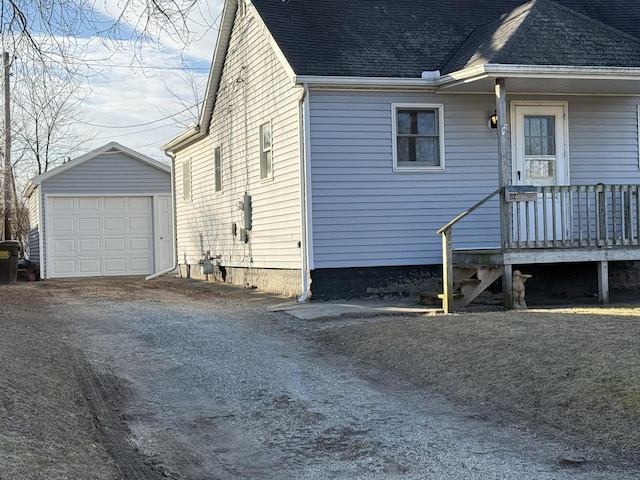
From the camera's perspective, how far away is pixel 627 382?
6.40 m

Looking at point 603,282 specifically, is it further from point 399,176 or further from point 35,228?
point 35,228

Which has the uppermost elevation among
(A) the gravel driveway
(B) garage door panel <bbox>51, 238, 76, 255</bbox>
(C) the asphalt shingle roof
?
(C) the asphalt shingle roof

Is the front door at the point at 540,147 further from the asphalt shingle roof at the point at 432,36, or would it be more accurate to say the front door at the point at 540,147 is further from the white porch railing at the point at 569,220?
the asphalt shingle roof at the point at 432,36

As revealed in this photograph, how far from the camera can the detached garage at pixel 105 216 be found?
24.0 m

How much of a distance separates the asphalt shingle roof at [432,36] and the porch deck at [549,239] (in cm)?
216

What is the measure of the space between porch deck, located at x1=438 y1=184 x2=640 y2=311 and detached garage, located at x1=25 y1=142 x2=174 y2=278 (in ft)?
44.2

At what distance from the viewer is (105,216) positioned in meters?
24.4

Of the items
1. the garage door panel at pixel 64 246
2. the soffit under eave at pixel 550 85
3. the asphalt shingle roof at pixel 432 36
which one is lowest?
the garage door panel at pixel 64 246

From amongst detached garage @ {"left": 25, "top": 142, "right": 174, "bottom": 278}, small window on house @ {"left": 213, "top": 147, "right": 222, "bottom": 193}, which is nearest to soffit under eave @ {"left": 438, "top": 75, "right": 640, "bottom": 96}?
small window on house @ {"left": 213, "top": 147, "right": 222, "bottom": 193}

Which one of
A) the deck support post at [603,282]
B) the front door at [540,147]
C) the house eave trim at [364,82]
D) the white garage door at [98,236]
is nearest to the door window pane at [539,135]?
the front door at [540,147]

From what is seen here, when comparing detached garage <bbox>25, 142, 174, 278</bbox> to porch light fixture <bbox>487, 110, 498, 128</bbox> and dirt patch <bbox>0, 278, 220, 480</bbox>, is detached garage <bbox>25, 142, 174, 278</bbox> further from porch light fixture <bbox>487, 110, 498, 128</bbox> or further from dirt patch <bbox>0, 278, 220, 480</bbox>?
dirt patch <bbox>0, 278, 220, 480</bbox>

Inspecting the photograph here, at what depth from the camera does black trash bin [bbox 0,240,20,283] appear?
2205 cm

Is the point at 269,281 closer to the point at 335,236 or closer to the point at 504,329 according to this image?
the point at 335,236

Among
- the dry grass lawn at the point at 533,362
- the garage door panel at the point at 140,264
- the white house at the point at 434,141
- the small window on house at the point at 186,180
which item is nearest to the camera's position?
the dry grass lawn at the point at 533,362
